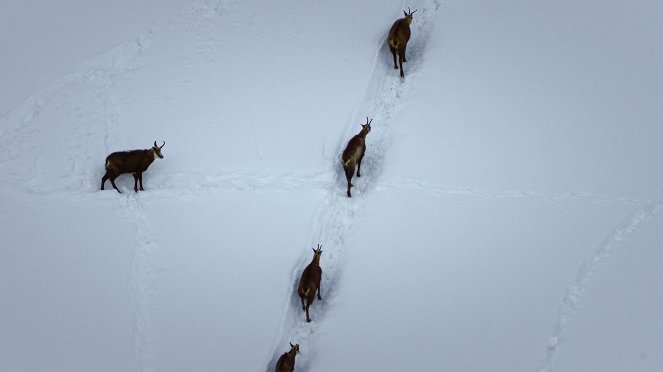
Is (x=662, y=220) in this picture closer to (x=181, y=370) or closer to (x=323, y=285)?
(x=323, y=285)

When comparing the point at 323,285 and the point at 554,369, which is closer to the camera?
A: the point at 554,369

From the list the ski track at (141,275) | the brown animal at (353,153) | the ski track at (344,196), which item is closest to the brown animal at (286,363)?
the ski track at (344,196)

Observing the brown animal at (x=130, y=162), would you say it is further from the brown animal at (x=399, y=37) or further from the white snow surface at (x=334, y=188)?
the brown animal at (x=399, y=37)

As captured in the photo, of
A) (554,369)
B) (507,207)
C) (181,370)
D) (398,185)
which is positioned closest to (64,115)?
(181,370)

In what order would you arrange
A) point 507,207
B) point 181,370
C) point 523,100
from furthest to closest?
point 523,100, point 507,207, point 181,370

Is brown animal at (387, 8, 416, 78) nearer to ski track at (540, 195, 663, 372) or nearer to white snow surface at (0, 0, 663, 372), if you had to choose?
white snow surface at (0, 0, 663, 372)
